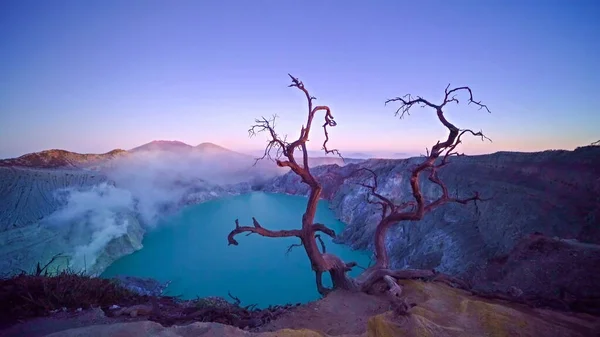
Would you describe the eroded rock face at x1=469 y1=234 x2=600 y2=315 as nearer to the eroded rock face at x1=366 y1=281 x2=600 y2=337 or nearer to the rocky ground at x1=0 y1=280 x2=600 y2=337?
the rocky ground at x1=0 y1=280 x2=600 y2=337

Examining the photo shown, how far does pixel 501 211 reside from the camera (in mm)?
18703

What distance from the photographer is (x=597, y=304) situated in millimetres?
5891

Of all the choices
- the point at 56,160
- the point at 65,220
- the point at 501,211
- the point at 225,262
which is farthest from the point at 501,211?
the point at 56,160

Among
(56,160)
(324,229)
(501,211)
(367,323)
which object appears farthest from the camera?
(56,160)

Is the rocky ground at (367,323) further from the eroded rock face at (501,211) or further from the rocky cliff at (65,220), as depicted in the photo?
the rocky cliff at (65,220)

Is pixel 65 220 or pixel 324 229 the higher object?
pixel 324 229

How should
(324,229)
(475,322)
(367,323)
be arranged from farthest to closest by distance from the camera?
(324,229), (367,323), (475,322)

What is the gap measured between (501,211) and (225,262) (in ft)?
92.2

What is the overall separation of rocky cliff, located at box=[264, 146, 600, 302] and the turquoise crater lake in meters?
9.26

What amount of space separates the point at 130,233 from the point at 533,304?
43089mm

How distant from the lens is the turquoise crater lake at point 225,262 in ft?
89.0

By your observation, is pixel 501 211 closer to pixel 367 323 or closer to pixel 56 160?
pixel 367 323

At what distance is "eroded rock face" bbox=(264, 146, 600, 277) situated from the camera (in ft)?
48.6

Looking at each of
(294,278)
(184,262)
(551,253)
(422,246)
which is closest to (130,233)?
(184,262)
